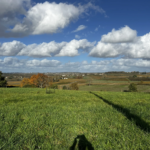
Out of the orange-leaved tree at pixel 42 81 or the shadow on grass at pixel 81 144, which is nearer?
the shadow on grass at pixel 81 144

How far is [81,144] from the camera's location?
342cm

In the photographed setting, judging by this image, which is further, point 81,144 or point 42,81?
point 42,81

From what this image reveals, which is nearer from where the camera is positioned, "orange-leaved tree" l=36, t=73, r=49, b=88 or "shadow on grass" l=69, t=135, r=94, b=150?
"shadow on grass" l=69, t=135, r=94, b=150

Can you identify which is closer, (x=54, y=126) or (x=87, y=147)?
(x=87, y=147)

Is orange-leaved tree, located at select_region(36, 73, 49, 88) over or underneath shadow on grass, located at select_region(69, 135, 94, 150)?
underneath

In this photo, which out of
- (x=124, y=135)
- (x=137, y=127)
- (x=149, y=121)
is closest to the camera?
(x=124, y=135)

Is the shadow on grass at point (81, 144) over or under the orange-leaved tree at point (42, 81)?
over

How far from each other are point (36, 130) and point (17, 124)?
96cm

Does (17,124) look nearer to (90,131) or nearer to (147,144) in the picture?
(90,131)

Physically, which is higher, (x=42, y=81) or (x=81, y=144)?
(x=81, y=144)

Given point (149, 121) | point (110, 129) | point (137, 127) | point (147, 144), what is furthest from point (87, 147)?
point (149, 121)

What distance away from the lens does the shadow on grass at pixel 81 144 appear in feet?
10.8

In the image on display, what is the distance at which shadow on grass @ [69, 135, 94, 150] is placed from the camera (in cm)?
329

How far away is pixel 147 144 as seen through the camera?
3.43m
